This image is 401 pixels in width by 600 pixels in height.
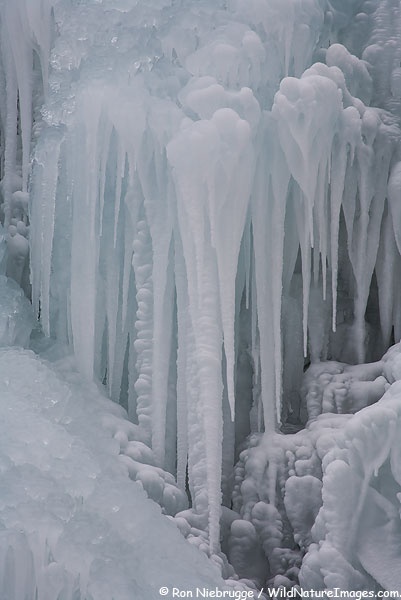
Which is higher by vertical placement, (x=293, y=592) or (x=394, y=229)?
(x=394, y=229)

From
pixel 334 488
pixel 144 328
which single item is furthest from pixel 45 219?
pixel 334 488

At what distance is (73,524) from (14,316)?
1343 millimetres

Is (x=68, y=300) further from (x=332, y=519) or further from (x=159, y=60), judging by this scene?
(x=332, y=519)

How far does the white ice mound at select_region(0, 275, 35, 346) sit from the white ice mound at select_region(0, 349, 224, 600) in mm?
520

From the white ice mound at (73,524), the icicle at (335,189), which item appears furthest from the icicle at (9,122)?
the icicle at (335,189)

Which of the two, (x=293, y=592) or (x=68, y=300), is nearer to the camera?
(x=293, y=592)

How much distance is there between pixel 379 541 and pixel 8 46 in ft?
11.4

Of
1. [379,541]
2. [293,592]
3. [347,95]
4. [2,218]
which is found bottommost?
[293,592]

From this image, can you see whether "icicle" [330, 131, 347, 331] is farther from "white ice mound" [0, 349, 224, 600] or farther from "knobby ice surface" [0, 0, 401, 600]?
"white ice mound" [0, 349, 224, 600]

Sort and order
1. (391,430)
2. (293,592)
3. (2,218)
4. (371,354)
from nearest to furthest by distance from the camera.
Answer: (391,430), (293,592), (371,354), (2,218)

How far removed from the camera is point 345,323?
14.7 feet

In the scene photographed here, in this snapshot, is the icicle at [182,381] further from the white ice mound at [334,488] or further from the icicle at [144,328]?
the white ice mound at [334,488]

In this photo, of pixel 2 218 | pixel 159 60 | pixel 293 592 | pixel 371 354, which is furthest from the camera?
pixel 2 218

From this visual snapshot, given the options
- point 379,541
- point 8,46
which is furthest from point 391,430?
point 8,46
